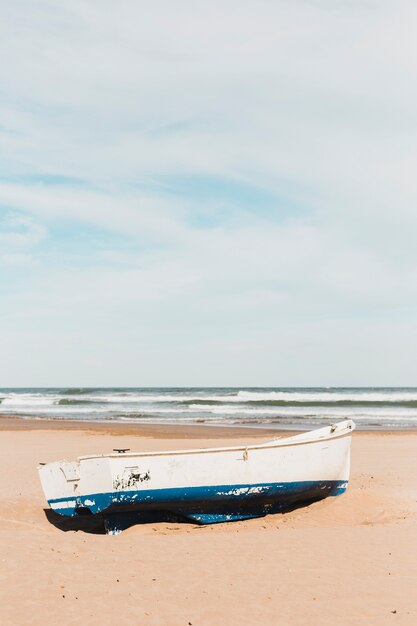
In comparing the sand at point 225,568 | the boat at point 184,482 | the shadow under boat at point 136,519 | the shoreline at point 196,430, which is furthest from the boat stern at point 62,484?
the shoreline at point 196,430

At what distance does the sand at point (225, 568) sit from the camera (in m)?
5.18

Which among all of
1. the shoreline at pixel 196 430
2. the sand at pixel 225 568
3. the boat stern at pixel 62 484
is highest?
the boat stern at pixel 62 484

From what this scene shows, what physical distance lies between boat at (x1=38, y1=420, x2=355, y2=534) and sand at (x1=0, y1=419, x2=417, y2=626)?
0.24 metres

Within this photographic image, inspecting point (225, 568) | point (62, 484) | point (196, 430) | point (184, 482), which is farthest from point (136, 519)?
point (196, 430)

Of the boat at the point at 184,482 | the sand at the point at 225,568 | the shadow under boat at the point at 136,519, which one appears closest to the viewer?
the sand at the point at 225,568

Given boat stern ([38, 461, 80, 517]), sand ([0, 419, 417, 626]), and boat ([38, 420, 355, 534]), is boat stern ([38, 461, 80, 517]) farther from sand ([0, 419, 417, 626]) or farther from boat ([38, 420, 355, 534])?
sand ([0, 419, 417, 626])

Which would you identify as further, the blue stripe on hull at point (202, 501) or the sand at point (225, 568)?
the blue stripe on hull at point (202, 501)

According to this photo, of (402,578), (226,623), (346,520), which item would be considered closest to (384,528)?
(346,520)

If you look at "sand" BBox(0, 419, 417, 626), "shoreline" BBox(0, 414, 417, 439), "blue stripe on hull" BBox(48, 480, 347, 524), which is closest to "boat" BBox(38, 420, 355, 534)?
"blue stripe on hull" BBox(48, 480, 347, 524)

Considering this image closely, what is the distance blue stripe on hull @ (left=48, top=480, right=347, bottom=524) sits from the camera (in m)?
8.23

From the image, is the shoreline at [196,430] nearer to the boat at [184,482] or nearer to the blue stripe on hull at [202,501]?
the blue stripe on hull at [202,501]

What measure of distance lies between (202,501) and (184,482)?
441mm

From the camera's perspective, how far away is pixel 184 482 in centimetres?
835

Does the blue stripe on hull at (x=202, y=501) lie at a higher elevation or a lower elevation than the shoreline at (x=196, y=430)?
higher
